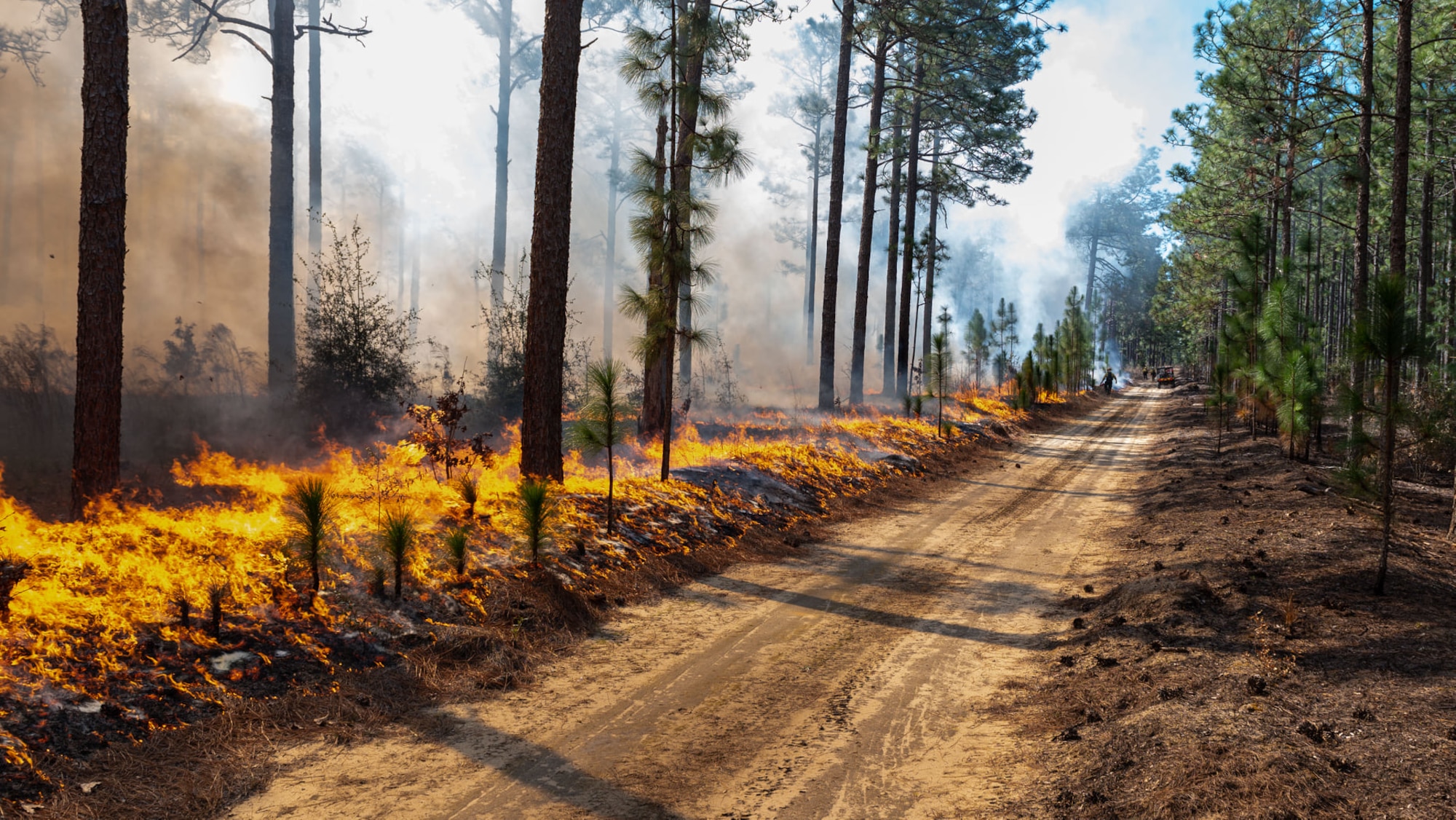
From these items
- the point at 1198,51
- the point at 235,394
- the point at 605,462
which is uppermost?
the point at 1198,51

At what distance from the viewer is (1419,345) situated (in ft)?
24.5

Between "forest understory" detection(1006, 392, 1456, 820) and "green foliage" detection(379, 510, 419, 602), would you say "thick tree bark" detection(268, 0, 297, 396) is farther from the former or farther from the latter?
"forest understory" detection(1006, 392, 1456, 820)

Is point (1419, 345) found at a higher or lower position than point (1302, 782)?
higher

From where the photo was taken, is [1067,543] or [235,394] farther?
[235,394]

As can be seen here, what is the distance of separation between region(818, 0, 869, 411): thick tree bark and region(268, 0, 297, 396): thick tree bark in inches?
516

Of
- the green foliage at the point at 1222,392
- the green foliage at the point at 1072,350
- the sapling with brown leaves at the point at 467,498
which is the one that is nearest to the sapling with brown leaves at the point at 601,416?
the sapling with brown leaves at the point at 467,498

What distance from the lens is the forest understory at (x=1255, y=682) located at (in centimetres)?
408

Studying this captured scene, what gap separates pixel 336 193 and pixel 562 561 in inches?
2560

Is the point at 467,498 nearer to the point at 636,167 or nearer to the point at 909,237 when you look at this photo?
the point at 636,167

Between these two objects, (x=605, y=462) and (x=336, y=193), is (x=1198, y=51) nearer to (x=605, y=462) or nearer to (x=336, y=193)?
(x=605, y=462)

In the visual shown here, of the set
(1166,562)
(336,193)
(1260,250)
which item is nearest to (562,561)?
(1166,562)

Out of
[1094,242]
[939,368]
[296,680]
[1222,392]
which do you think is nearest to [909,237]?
[939,368]

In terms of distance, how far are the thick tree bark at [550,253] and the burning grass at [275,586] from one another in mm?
729

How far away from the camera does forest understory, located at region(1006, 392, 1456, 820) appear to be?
4.08 metres
